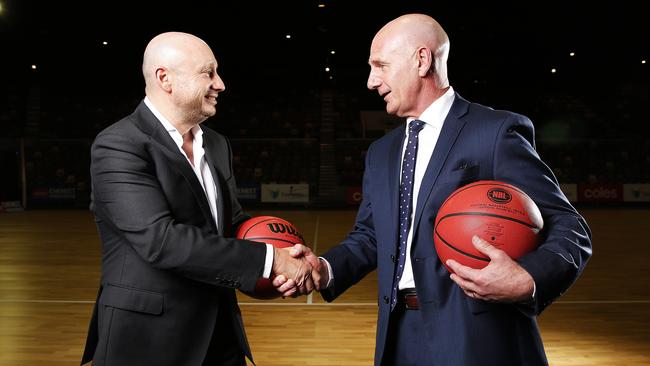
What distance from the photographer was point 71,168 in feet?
50.6

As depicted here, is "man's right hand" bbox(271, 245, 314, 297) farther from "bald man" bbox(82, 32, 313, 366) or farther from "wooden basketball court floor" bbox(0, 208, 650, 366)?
"wooden basketball court floor" bbox(0, 208, 650, 366)

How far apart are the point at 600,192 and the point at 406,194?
14265 millimetres

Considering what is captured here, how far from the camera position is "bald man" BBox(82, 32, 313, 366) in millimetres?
1813

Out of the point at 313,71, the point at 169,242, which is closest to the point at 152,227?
the point at 169,242

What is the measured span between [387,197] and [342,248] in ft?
1.34

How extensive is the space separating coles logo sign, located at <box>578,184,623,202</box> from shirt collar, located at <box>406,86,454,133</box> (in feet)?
45.7

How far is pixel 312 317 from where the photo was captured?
4656 millimetres

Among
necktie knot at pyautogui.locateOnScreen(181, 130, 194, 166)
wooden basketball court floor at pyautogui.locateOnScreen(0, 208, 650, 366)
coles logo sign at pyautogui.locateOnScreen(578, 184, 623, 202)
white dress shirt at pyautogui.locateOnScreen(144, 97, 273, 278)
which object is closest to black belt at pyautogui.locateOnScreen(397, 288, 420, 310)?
white dress shirt at pyautogui.locateOnScreen(144, 97, 273, 278)

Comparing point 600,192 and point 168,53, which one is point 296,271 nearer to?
point 168,53

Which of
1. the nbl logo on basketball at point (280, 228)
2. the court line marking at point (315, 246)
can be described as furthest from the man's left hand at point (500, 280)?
the court line marking at point (315, 246)

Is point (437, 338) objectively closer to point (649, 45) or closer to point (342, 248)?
point (342, 248)

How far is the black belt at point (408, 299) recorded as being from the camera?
5.86 feet

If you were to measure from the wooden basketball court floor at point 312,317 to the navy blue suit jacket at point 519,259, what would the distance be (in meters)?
2.05

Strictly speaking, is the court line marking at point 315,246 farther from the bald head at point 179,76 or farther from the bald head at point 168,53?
the bald head at point 168,53
